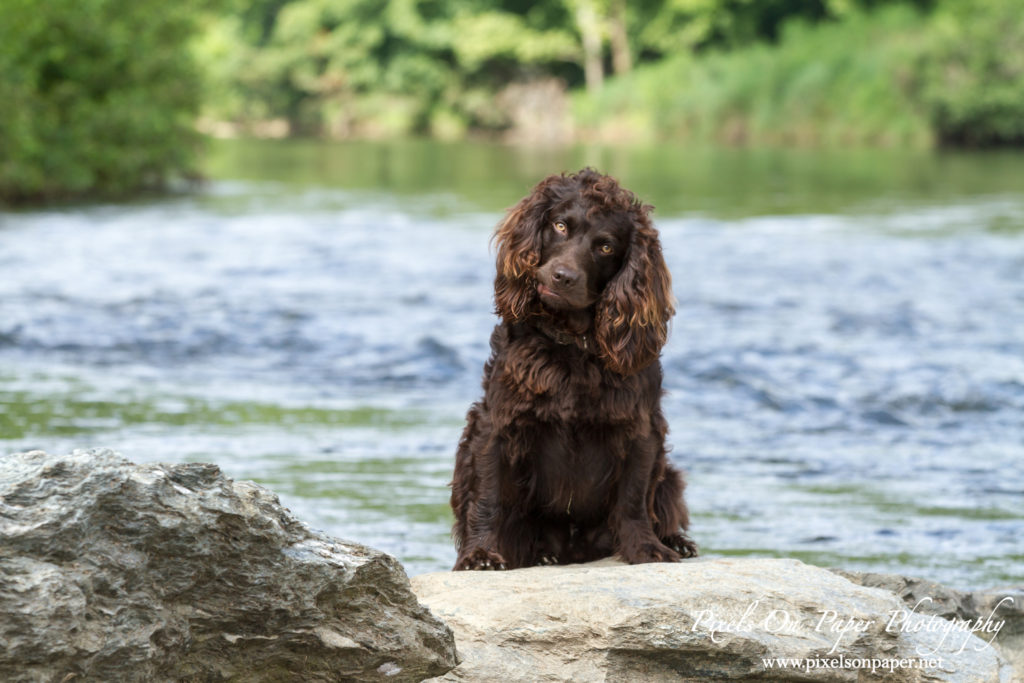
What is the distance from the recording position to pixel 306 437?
25.1 ft

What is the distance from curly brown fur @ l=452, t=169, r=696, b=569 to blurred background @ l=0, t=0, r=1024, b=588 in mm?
1235

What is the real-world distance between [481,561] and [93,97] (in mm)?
21434

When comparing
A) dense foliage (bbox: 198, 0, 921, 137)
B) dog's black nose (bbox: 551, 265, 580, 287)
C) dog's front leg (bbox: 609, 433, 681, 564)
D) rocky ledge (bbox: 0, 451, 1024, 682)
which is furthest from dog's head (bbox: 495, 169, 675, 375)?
dense foliage (bbox: 198, 0, 921, 137)

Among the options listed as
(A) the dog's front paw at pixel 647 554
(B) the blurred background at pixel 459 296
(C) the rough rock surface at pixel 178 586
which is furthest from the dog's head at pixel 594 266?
(B) the blurred background at pixel 459 296

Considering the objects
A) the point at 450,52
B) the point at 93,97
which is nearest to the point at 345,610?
the point at 93,97

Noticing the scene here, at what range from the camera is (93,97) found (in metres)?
23.7

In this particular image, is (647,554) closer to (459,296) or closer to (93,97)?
(459,296)

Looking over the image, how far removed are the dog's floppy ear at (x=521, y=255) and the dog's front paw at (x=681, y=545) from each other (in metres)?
1.07

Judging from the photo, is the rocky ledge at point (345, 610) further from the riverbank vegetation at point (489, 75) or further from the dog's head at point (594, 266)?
the riverbank vegetation at point (489, 75)

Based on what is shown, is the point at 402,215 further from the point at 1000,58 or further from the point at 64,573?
the point at 1000,58

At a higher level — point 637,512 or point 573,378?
point 573,378

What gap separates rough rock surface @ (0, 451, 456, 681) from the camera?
8.61ft

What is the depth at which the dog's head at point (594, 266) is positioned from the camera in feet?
13.8

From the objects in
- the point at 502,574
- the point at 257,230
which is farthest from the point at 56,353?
the point at 257,230
